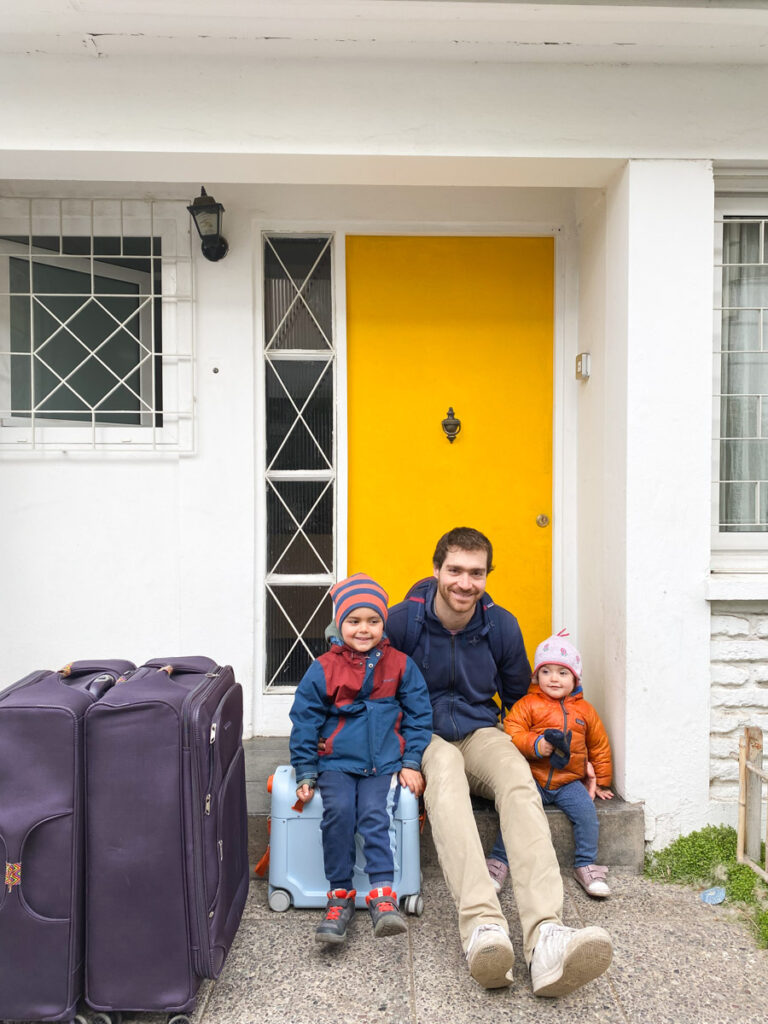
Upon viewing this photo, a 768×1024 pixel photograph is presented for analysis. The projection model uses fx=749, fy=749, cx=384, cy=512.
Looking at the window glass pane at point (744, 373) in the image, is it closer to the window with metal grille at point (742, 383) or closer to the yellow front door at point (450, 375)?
the window with metal grille at point (742, 383)

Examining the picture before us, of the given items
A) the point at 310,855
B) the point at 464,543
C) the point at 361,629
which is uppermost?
the point at 464,543

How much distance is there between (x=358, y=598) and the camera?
2611 millimetres

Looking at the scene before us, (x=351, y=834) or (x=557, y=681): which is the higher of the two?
(x=557, y=681)

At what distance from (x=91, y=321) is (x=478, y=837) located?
9.27 ft

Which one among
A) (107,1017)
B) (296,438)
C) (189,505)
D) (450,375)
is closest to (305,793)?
(107,1017)

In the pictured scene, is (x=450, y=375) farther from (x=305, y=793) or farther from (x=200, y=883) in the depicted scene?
(x=200, y=883)

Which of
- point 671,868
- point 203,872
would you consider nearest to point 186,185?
point 203,872

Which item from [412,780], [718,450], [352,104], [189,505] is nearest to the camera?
[412,780]

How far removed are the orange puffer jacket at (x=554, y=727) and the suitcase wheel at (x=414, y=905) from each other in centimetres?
63

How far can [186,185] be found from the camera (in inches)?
139

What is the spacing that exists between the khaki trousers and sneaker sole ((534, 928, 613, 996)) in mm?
142

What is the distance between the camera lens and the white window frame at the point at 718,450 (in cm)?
307

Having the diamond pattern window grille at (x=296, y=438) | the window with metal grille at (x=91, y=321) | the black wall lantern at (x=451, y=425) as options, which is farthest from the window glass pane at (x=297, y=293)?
the black wall lantern at (x=451, y=425)

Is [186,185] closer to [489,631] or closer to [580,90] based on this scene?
[580,90]
